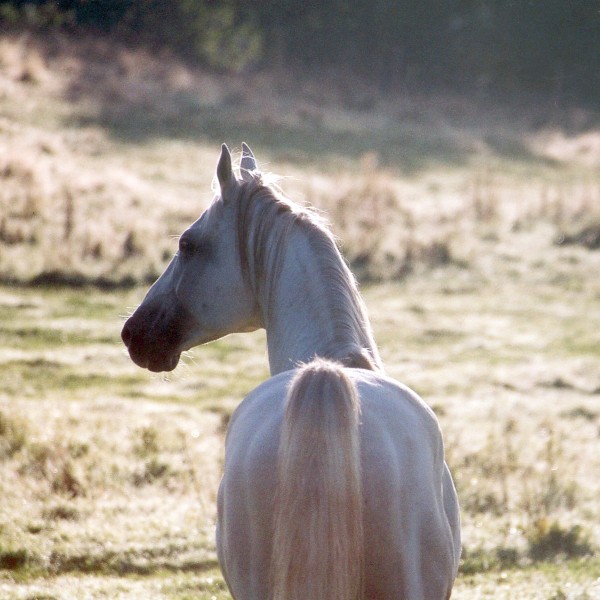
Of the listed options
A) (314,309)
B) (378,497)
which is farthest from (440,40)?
(378,497)

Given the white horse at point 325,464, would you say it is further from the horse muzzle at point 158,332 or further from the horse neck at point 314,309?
the horse muzzle at point 158,332

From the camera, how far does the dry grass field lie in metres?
5.30

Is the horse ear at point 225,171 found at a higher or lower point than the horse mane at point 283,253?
higher

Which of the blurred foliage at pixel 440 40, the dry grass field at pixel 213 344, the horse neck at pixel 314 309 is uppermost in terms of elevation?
the blurred foliage at pixel 440 40

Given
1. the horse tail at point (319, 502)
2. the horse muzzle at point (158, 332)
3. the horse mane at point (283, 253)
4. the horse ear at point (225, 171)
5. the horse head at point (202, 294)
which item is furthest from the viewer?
the horse muzzle at point (158, 332)

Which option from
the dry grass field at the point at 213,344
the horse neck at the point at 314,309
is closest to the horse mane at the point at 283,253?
the horse neck at the point at 314,309

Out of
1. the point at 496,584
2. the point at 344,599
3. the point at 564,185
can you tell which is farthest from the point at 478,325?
the point at 564,185

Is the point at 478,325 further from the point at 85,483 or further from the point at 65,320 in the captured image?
the point at 85,483

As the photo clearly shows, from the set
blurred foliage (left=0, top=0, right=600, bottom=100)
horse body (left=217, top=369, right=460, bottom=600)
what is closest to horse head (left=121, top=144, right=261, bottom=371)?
horse body (left=217, top=369, right=460, bottom=600)

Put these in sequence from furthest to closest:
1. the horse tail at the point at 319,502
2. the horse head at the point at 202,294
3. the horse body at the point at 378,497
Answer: the horse head at the point at 202,294
the horse body at the point at 378,497
the horse tail at the point at 319,502

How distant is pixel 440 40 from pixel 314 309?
110 ft

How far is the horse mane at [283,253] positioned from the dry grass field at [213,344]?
948 mm

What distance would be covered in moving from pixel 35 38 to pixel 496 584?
786 inches

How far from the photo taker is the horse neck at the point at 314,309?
2.94 m
